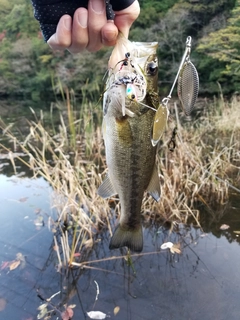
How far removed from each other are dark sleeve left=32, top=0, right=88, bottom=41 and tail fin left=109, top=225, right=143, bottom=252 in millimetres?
1067

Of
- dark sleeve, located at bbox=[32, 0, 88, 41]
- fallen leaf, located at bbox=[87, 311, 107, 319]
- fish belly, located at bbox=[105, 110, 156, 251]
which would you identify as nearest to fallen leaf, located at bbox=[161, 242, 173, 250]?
fallen leaf, located at bbox=[87, 311, 107, 319]

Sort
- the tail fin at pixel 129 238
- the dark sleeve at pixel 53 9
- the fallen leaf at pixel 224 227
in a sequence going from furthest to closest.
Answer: the fallen leaf at pixel 224 227, the tail fin at pixel 129 238, the dark sleeve at pixel 53 9

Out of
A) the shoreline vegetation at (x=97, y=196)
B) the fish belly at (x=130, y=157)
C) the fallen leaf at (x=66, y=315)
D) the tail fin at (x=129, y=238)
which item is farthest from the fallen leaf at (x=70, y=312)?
the fish belly at (x=130, y=157)

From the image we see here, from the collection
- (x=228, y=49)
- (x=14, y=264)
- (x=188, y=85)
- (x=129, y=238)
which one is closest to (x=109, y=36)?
(x=188, y=85)

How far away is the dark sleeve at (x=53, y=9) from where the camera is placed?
1200 mm

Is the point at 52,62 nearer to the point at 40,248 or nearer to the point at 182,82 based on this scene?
the point at 40,248

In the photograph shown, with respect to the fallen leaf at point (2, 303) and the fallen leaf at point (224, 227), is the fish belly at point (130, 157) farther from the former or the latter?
the fallen leaf at point (224, 227)

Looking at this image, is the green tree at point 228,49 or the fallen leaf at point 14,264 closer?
the fallen leaf at point 14,264

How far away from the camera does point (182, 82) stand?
1243 millimetres

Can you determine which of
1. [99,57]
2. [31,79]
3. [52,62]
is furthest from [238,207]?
[31,79]

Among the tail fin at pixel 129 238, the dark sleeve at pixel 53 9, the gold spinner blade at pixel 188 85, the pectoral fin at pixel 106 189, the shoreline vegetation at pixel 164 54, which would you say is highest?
the dark sleeve at pixel 53 9

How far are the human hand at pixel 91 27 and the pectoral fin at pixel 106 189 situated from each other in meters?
0.64

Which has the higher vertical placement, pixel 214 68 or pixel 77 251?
pixel 77 251

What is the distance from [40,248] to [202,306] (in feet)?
6.55
